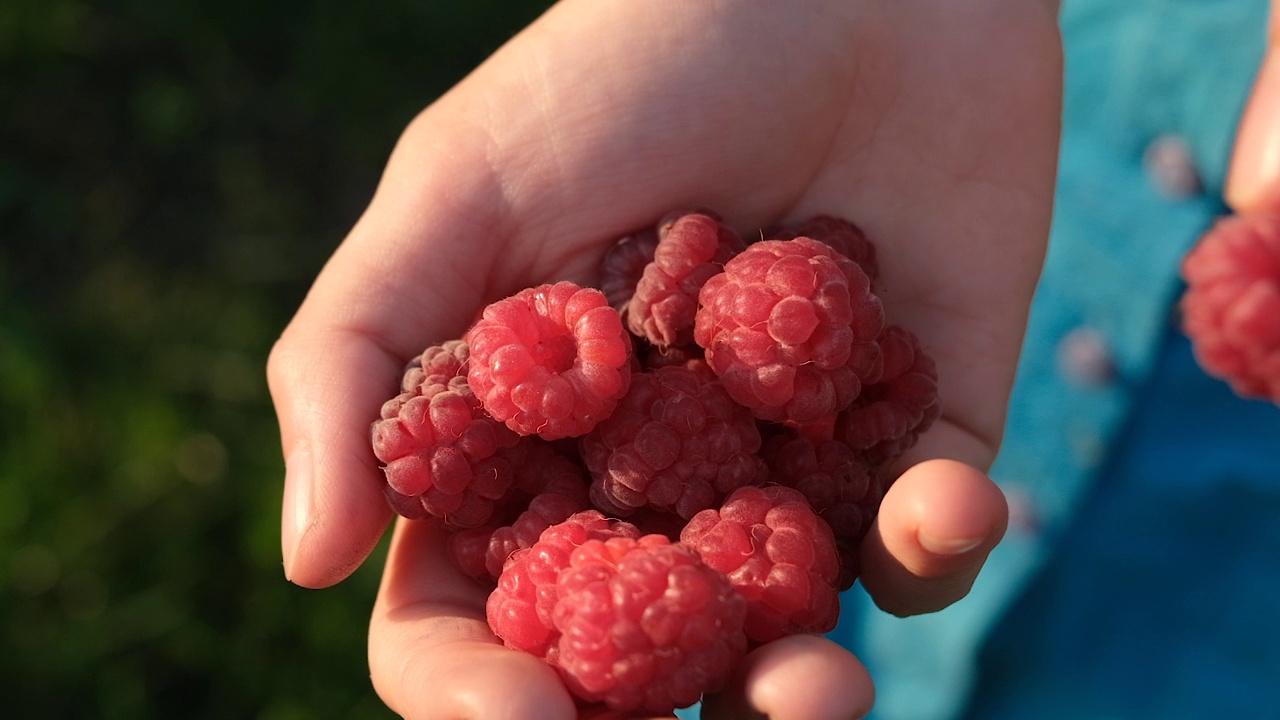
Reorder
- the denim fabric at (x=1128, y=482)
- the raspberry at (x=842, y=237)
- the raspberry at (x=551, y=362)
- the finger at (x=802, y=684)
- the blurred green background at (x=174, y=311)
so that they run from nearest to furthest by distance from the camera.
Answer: the finger at (x=802, y=684), the raspberry at (x=551, y=362), the raspberry at (x=842, y=237), the denim fabric at (x=1128, y=482), the blurred green background at (x=174, y=311)

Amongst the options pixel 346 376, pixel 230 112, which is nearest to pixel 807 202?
pixel 346 376

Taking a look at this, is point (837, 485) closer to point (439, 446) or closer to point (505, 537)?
point (505, 537)

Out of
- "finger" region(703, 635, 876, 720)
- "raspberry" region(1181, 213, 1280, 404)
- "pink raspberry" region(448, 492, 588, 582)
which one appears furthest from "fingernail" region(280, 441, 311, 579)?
"raspberry" region(1181, 213, 1280, 404)

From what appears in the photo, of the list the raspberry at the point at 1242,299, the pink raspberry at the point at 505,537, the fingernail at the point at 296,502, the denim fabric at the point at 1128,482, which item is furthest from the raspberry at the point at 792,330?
the denim fabric at the point at 1128,482

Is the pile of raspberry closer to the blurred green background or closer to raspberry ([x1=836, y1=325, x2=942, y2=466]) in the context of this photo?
raspberry ([x1=836, y1=325, x2=942, y2=466])

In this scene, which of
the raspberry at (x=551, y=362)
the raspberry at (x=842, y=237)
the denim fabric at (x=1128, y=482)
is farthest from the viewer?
the denim fabric at (x=1128, y=482)

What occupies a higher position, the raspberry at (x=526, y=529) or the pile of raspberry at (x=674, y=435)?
the pile of raspberry at (x=674, y=435)

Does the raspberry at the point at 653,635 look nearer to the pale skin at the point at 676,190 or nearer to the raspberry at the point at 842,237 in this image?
the pale skin at the point at 676,190
